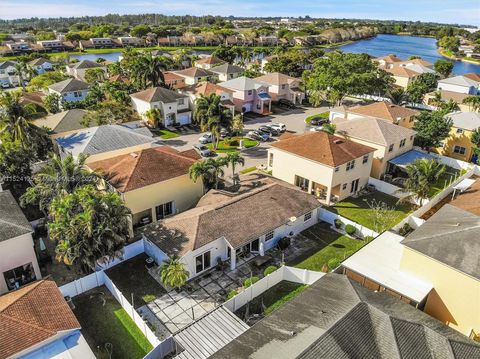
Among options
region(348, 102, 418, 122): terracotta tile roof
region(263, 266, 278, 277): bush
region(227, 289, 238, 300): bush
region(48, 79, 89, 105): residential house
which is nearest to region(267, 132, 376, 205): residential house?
region(348, 102, 418, 122): terracotta tile roof

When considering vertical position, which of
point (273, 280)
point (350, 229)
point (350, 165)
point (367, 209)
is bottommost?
point (367, 209)

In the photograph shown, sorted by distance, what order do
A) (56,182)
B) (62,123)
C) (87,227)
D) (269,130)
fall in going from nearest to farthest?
(87,227) → (56,182) → (62,123) → (269,130)

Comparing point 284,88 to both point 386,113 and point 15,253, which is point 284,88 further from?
point 15,253

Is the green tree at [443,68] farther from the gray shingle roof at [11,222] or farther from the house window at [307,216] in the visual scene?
the gray shingle roof at [11,222]

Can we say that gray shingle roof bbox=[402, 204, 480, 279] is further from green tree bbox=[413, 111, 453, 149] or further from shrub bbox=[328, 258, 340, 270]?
green tree bbox=[413, 111, 453, 149]

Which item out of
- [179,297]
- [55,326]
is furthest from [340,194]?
[55,326]

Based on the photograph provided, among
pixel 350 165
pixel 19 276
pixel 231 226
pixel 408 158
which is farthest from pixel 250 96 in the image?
pixel 19 276
